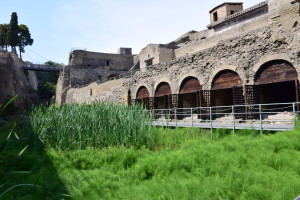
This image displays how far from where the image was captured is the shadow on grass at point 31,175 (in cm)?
432

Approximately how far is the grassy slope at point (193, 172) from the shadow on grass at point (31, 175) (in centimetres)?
22

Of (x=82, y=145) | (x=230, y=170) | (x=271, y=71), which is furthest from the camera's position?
(x=271, y=71)

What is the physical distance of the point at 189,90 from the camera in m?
15.3

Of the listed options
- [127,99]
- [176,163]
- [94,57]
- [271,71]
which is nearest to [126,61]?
[94,57]

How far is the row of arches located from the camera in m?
10.6

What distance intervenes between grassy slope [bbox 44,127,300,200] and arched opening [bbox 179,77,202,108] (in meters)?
7.91

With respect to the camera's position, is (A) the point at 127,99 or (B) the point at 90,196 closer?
(B) the point at 90,196

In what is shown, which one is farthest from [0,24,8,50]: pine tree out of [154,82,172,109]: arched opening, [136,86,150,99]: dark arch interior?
[154,82,172,109]: arched opening

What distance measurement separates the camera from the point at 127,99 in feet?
70.4

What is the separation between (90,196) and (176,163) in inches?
80.6

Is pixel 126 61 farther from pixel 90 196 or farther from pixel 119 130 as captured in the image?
pixel 90 196

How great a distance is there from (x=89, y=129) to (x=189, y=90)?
27.6ft

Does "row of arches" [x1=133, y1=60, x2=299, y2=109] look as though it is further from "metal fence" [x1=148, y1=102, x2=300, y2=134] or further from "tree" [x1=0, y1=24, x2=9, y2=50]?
"tree" [x1=0, y1=24, x2=9, y2=50]

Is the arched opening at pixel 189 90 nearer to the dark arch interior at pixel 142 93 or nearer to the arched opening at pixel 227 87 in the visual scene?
the arched opening at pixel 227 87
